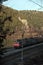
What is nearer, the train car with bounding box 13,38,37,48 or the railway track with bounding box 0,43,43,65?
the railway track with bounding box 0,43,43,65

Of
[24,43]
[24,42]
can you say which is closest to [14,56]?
[24,43]

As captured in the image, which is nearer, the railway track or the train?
the railway track

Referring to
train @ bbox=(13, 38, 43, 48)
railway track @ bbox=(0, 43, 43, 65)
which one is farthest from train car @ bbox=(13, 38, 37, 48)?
railway track @ bbox=(0, 43, 43, 65)

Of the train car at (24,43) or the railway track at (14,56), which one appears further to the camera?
the train car at (24,43)

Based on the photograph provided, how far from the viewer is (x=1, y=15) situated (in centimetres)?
1734

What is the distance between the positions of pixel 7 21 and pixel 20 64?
132 inches

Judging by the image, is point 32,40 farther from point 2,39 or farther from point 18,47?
point 2,39

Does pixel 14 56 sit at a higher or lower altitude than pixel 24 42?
higher

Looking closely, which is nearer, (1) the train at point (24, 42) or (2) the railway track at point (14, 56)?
(2) the railway track at point (14, 56)

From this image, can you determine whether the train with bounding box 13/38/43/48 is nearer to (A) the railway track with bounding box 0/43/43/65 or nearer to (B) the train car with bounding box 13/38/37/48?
(B) the train car with bounding box 13/38/37/48

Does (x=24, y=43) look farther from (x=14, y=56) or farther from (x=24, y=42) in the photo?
(x=14, y=56)

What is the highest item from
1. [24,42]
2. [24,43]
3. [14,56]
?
[14,56]

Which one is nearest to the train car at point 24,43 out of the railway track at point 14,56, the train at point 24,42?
the train at point 24,42

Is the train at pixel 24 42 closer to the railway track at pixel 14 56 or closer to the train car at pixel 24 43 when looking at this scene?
the train car at pixel 24 43
